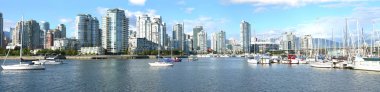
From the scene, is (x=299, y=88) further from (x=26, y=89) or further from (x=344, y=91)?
(x=26, y=89)

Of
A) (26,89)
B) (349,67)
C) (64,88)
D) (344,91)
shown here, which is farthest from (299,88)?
(349,67)

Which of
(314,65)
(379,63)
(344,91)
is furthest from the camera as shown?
(314,65)

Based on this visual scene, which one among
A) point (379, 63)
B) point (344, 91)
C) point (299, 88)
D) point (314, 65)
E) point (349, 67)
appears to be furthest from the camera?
point (314, 65)

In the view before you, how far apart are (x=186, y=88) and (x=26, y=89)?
59.2 ft

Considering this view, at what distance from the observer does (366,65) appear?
88.1 m

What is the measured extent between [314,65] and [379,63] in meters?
26.9

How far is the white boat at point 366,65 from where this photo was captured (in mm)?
84831

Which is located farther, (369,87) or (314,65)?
(314,65)

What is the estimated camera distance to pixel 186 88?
53.2m

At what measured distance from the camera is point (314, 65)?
110938 millimetres

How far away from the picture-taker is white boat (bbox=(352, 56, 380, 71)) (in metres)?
84.8

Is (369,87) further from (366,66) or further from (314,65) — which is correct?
(314,65)

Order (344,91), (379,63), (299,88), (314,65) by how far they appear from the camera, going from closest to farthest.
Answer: (344,91) → (299,88) → (379,63) → (314,65)

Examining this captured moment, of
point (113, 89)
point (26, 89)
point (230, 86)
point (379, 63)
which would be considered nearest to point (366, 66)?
point (379, 63)
